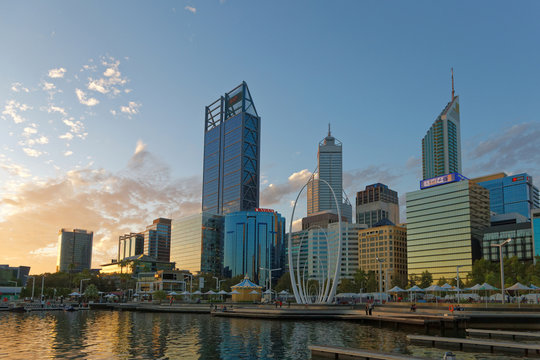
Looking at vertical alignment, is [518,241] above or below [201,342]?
above

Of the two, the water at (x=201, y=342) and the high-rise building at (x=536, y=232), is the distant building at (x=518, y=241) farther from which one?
the water at (x=201, y=342)

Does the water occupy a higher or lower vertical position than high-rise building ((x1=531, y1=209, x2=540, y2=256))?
lower

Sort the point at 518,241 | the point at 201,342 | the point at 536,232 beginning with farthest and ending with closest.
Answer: the point at 518,241, the point at 536,232, the point at 201,342

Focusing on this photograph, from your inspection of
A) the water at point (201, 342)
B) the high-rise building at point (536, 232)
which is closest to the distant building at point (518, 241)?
the high-rise building at point (536, 232)

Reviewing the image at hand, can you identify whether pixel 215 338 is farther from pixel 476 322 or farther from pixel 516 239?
pixel 516 239

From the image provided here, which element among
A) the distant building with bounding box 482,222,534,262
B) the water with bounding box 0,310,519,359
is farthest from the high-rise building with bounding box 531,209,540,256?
the water with bounding box 0,310,519,359

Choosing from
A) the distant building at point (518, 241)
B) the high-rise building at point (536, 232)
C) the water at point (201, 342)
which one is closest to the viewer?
the water at point (201, 342)

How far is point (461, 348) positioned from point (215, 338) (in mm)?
22977

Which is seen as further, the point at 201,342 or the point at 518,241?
the point at 518,241

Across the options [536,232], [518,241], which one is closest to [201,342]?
[536,232]

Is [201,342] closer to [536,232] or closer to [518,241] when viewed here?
[536,232]

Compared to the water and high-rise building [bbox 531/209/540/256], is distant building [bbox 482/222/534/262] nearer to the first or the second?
high-rise building [bbox 531/209/540/256]

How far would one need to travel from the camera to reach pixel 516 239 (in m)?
198

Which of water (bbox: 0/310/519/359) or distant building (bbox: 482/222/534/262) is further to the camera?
distant building (bbox: 482/222/534/262)
